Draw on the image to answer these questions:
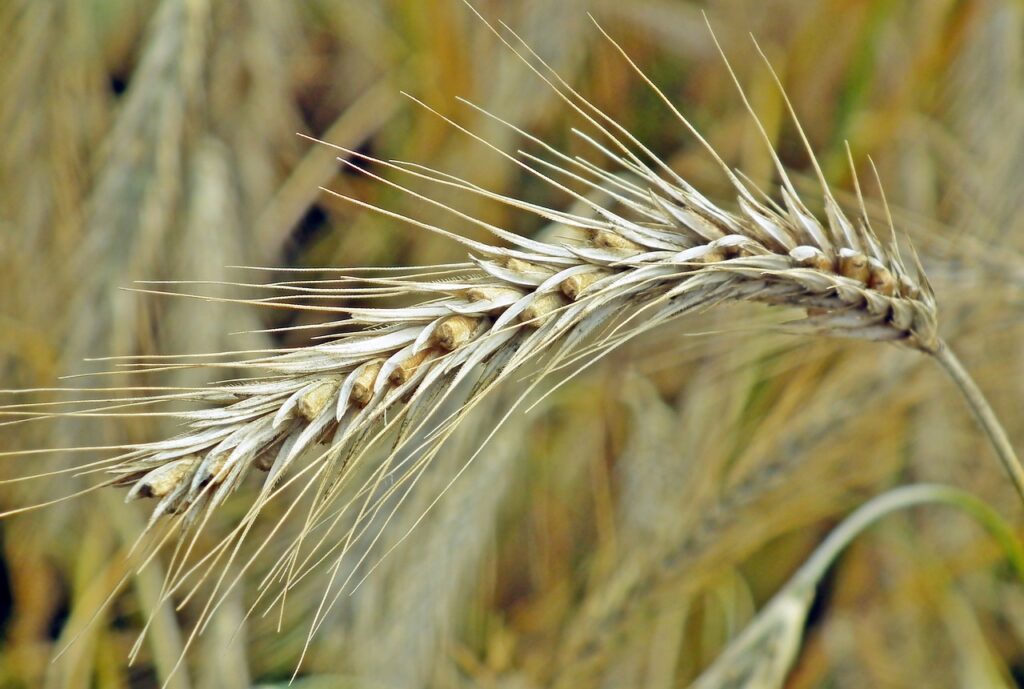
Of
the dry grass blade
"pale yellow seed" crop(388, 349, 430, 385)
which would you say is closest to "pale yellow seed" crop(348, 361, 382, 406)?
"pale yellow seed" crop(388, 349, 430, 385)

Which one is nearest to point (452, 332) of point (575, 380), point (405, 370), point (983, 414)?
point (405, 370)

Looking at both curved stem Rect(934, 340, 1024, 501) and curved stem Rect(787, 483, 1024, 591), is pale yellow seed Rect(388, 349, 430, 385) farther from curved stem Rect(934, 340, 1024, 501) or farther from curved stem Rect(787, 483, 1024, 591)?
curved stem Rect(787, 483, 1024, 591)

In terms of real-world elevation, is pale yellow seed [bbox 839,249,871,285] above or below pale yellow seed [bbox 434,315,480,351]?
below

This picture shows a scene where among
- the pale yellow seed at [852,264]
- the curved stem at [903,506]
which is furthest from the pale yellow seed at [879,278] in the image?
the curved stem at [903,506]

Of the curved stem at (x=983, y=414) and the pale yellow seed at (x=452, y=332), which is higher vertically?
the pale yellow seed at (x=452, y=332)

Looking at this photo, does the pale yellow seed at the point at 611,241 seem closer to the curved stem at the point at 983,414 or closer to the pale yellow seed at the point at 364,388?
the pale yellow seed at the point at 364,388

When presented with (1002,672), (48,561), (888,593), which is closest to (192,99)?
(48,561)

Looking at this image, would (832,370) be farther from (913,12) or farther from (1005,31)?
(913,12)

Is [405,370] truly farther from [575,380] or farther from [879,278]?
[575,380]

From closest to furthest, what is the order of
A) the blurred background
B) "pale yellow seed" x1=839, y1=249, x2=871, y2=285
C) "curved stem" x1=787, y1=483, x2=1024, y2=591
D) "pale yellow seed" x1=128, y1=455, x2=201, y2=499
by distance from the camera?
"pale yellow seed" x1=128, y1=455, x2=201, y2=499 → "pale yellow seed" x1=839, y1=249, x2=871, y2=285 → "curved stem" x1=787, y1=483, x2=1024, y2=591 → the blurred background
